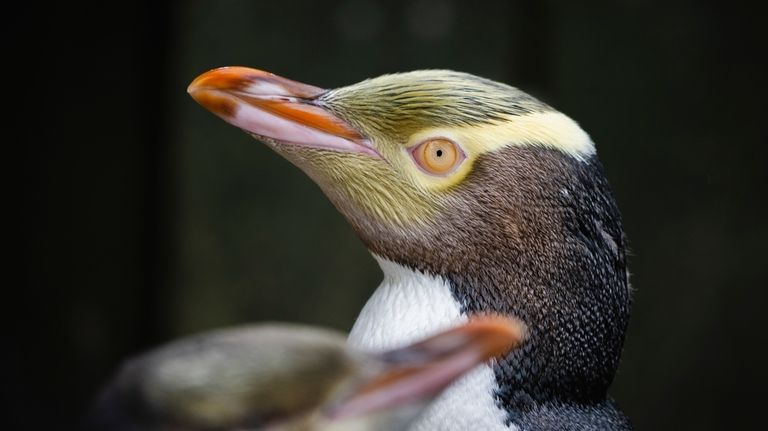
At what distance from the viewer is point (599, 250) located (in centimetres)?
128

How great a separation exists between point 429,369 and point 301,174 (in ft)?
6.68

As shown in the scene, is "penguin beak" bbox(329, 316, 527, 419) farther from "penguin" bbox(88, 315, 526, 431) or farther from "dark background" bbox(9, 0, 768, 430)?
"dark background" bbox(9, 0, 768, 430)

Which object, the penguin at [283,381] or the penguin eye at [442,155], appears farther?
the penguin eye at [442,155]

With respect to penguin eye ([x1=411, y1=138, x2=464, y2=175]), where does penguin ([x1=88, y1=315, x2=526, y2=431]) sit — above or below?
below

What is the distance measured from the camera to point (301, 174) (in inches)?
114

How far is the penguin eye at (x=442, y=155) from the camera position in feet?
4.17

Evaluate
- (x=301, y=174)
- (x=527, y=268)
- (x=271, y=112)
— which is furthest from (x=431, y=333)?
(x=301, y=174)

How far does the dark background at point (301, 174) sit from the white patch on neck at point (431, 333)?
1547mm

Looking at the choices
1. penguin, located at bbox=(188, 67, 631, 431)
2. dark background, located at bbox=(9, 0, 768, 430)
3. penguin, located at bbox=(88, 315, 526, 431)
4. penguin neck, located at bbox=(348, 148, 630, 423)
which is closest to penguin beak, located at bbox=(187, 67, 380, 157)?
penguin, located at bbox=(188, 67, 631, 431)

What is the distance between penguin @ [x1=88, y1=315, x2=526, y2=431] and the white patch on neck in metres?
0.31

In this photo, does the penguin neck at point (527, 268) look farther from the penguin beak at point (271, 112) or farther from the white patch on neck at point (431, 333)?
the penguin beak at point (271, 112)

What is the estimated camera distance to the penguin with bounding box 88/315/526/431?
828 millimetres

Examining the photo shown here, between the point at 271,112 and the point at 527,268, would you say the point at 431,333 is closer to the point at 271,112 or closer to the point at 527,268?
the point at 527,268

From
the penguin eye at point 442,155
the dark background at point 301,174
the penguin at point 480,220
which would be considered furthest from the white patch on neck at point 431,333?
the dark background at point 301,174
